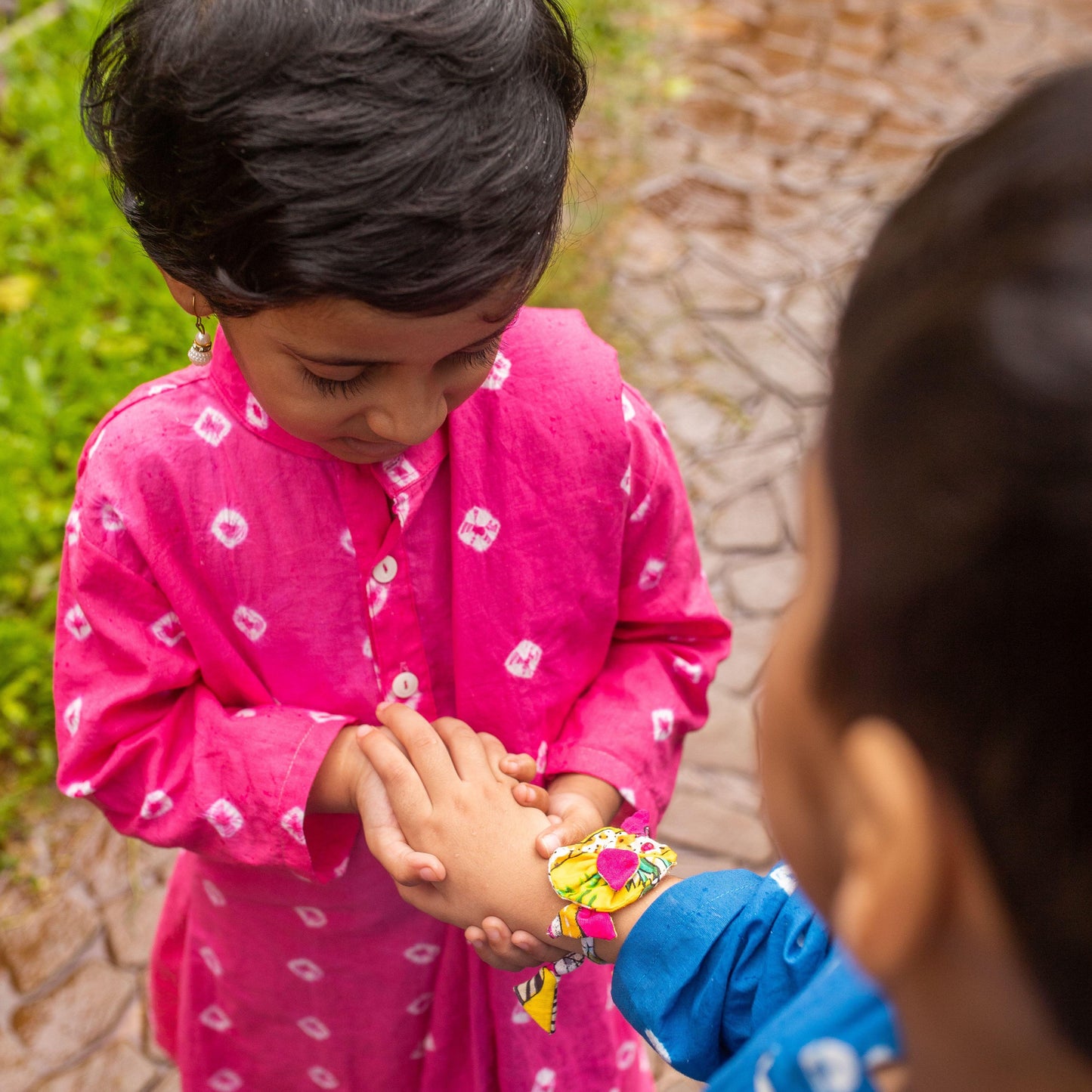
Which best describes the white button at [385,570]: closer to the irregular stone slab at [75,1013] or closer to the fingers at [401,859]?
the fingers at [401,859]

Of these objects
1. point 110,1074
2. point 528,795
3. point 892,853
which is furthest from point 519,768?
point 110,1074

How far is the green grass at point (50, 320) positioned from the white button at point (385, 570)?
1.42 meters

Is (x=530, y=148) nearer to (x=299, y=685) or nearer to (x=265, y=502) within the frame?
(x=265, y=502)

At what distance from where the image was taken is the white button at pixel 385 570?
139 centimetres

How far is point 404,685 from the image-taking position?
4.80 ft

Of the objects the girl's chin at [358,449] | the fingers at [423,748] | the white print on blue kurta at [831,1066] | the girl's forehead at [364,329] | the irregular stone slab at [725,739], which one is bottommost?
the irregular stone slab at [725,739]

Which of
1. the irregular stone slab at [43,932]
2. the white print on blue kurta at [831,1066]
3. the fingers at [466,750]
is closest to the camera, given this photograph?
the white print on blue kurta at [831,1066]

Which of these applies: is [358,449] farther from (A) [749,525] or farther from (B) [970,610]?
(A) [749,525]

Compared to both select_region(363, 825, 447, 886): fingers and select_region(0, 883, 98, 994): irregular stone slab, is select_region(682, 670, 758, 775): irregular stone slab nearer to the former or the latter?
select_region(0, 883, 98, 994): irregular stone slab

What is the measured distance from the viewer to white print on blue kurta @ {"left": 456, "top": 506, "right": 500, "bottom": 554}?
4.60 ft

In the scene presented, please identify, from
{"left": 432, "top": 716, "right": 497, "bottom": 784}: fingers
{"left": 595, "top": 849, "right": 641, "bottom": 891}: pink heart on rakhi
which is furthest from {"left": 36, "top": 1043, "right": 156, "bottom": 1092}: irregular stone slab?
{"left": 595, "top": 849, "right": 641, "bottom": 891}: pink heart on rakhi

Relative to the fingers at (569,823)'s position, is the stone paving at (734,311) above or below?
below

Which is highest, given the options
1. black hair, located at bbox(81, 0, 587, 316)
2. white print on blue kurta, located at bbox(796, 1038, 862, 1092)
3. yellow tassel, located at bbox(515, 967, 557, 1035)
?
black hair, located at bbox(81, 0, 587, 316)

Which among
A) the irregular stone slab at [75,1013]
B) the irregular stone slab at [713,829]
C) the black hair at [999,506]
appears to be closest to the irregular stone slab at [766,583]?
the irregular stone slab at [713,829]
